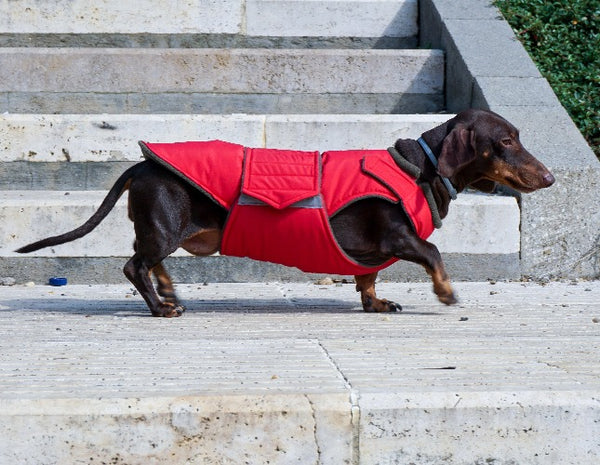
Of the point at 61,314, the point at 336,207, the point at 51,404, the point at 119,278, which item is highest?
the point at 51,404

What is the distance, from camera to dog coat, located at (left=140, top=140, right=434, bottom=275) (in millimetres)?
4758

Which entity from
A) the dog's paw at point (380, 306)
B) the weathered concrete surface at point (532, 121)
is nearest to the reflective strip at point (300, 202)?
the dog's paw at point (380, 306)

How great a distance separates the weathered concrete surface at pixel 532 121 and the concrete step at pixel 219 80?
0.36 metres

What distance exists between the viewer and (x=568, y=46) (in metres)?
8.20

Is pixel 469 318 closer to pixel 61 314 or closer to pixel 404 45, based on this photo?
pixel 61 314

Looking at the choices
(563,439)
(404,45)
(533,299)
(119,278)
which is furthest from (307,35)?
(563,439)

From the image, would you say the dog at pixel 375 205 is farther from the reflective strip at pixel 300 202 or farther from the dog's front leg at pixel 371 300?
the dog's front leg at pixel 371 300

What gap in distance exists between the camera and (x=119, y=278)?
19.7 feet

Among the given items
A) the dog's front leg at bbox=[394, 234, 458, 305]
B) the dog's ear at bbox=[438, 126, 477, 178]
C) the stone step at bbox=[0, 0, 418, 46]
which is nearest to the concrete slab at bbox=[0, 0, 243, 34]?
the stone step at bbox=[0, 0, 418, 46]

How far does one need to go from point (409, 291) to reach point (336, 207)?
4.08 ft

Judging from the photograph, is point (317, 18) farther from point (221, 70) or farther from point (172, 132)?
point (172, 132)

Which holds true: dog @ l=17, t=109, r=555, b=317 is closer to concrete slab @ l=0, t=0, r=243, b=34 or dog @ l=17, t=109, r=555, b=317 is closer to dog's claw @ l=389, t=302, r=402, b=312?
dog's claw @ l=389, t=302, r=402, b=312

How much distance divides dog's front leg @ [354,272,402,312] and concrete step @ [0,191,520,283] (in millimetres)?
971

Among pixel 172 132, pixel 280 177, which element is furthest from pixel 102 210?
pixel 172 132
